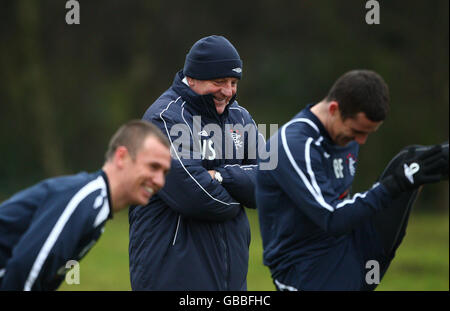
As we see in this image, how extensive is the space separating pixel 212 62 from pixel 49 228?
2.09 m

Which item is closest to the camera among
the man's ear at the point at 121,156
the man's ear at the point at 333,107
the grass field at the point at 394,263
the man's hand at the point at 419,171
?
the man's ear at the point at 121,156

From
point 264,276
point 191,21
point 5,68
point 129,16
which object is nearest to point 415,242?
point 264,276

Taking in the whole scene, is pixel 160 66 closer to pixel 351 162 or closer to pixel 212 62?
pixel 212 62

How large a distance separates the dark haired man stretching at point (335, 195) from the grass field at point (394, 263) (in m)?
6.03

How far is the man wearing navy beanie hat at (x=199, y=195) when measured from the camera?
4.91 metres

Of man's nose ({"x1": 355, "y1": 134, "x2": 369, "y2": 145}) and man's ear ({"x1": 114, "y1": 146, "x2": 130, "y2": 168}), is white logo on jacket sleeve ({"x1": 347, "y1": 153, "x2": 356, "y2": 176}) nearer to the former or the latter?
man's nose ({"x1": 355, "y1": 134, "x2": 369, "y2": 145})

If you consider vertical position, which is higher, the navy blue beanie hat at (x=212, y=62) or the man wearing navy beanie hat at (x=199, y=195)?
the navy blue beanie hat at (x=212, y=62)

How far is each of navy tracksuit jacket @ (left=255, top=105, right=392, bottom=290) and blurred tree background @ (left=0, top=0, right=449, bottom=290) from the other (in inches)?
564

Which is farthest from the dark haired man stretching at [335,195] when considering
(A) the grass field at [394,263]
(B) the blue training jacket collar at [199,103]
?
(A) the grass field at [394,263]

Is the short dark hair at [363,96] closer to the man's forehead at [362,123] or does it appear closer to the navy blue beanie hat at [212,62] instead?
the man's forehead at [362,123]

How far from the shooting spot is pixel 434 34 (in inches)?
709

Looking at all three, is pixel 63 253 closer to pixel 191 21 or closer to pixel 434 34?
pixel 434 34

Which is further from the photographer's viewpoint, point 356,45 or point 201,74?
point 356,45
